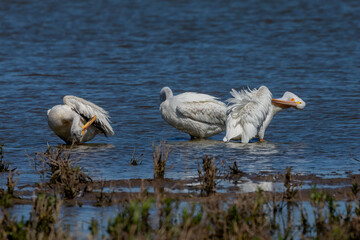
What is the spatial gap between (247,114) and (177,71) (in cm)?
528

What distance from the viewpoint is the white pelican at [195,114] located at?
961 cm

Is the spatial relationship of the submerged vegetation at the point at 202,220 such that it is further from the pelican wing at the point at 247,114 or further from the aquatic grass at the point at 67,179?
the pelican wing at the point at 247,114

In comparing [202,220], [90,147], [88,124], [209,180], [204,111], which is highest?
[204,111]

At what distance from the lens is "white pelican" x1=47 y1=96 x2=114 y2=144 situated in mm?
9086

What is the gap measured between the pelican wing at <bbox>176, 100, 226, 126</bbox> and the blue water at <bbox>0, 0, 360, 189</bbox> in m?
0.37

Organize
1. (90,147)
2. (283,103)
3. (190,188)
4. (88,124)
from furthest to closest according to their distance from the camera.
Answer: (283,103) → (88,124) → (90,147) → (190,188)

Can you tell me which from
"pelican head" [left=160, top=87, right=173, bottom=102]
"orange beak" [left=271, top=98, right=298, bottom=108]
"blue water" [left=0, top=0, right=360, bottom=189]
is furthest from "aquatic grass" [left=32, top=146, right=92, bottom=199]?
"orange beak" [left=271, top=98, right=298, bottom=108]

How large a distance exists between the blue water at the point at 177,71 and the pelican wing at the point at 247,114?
0.31 m

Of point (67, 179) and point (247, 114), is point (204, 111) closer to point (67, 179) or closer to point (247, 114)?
point (247, 114)

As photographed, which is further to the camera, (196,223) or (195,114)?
(195,114)

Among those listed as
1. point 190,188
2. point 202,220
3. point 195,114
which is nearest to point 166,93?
point 195,114

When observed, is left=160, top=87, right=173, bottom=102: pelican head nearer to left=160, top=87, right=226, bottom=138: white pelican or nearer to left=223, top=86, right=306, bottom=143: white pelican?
left=160, top=87, right=226, bottom=138: white pelican

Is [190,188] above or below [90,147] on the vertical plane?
below

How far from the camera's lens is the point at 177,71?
47.6 ft
